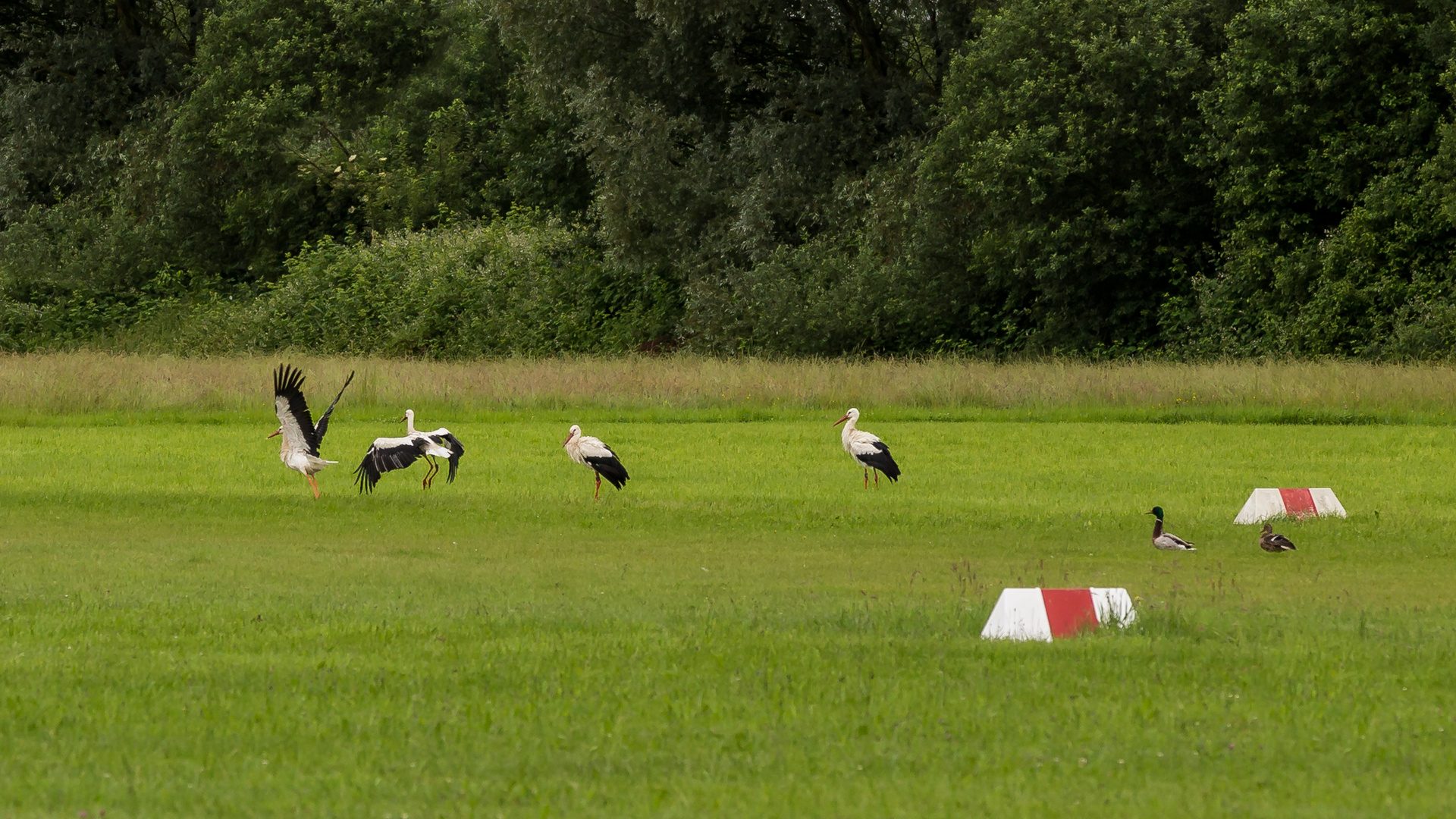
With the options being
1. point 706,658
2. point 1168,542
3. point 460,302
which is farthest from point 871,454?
point 460,302

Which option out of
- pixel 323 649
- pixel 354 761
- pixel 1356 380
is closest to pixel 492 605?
pixel 323 649

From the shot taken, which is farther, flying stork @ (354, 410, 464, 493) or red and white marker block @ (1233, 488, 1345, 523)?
flying stork @ (354, 410, 464, 493)

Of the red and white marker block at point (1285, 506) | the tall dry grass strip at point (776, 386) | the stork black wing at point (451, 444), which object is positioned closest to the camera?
the red and white marker block at point (1285, 506)

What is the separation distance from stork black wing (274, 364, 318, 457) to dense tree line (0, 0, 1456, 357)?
2539cm

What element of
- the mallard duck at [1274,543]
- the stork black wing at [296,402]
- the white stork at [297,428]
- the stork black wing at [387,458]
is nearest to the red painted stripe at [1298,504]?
the mallard duck at [1274,543]

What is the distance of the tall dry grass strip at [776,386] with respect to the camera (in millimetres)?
31141

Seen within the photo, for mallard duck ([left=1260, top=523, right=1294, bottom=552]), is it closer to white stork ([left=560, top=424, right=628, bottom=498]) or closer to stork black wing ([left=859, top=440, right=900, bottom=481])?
stork black wing ([left=859, top=440, right=900, bottom=481])

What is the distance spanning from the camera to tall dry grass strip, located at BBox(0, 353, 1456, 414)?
102 ft

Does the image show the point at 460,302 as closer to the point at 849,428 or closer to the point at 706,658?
the point at 849,428

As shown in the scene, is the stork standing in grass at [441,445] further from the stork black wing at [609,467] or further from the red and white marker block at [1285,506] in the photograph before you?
the red and white marker block at [1285,506]

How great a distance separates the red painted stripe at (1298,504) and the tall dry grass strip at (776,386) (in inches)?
580

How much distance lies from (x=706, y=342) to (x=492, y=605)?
3817cm

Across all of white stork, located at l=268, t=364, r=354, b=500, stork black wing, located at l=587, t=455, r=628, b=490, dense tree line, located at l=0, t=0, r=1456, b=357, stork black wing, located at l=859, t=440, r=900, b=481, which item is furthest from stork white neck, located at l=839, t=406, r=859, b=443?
dense tree line, located at l=0, t=0, r=1456, b=357

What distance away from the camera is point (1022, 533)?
628 inches
